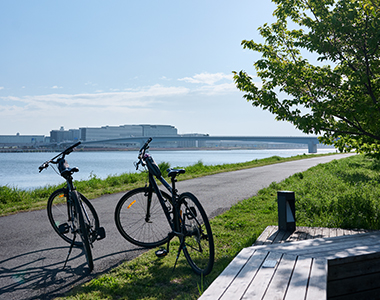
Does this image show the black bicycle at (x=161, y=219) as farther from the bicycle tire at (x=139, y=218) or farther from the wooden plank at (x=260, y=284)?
the wooden plank at (x=260, y=284)

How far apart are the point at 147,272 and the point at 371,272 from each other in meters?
2.36

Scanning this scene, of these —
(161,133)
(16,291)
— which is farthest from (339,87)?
(161,133)

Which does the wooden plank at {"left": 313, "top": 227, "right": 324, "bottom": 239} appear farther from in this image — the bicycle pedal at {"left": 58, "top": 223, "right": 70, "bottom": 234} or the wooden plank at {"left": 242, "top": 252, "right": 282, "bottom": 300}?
the bicycle pedal at {"left": 58, "top": 223, "right": 70, "bottom": 234}

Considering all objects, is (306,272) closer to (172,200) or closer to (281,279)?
(281,279)

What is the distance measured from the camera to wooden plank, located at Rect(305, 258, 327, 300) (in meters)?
2.25

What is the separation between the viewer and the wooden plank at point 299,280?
2279 mm

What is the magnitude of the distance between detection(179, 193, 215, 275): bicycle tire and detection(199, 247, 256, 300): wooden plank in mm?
516

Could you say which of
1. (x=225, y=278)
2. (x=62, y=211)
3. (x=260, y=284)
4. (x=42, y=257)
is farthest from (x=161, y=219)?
(x=260, y=284)

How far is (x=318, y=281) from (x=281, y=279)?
0.26 meters

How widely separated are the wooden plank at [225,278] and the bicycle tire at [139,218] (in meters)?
1.72

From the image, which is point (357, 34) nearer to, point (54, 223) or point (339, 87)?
point (339, 87)

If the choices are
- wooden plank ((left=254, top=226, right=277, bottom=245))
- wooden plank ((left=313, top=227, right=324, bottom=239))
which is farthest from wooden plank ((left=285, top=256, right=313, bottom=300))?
wooden plank ((left=313, top=227, right=324, bottom=239))

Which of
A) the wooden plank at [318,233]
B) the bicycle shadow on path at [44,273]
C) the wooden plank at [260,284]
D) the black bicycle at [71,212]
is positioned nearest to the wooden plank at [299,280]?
the wooden plank at [260,284]

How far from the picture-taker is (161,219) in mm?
5000
